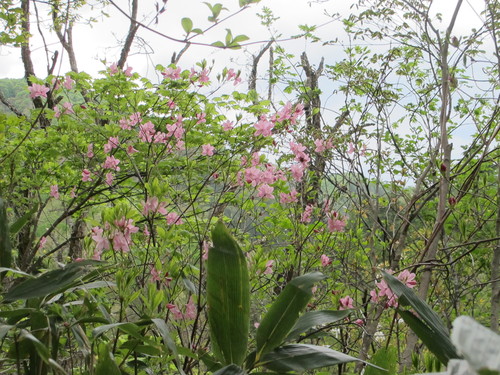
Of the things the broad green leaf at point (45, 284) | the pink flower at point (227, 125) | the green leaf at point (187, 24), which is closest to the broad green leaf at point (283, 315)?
the broad green leaf at point (45, 284)

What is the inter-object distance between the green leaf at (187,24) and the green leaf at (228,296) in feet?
2.56

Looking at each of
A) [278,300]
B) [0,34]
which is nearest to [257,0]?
[278,300]

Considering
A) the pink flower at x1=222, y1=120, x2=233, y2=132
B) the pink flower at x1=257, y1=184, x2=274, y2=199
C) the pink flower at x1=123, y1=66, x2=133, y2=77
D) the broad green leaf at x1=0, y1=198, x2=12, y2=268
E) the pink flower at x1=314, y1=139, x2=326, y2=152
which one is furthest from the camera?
the pink flower at x1=123, y1=66, x2=133, y2=77

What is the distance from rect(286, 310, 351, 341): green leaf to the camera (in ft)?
2.36

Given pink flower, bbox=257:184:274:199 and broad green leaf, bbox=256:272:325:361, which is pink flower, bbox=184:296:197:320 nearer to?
broad green leaf, bbox=256:272:325:361

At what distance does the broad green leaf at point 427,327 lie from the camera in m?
0.58

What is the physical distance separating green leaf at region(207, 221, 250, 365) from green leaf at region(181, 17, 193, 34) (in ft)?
2.56

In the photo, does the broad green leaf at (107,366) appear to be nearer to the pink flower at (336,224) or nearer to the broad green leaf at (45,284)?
the broad green leaf at (45,284)

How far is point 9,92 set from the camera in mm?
40062

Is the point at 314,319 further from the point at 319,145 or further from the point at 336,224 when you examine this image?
the point at 319,145

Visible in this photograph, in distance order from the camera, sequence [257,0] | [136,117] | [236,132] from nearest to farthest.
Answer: [257,0], [136,117], [236,132]

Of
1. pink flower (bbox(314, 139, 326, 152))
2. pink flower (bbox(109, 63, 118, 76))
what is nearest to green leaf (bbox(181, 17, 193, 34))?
pink flower (bbox(314, 139, 326, 152))

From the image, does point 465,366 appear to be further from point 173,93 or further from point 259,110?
point 259,110

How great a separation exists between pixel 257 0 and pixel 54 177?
4376 mm
